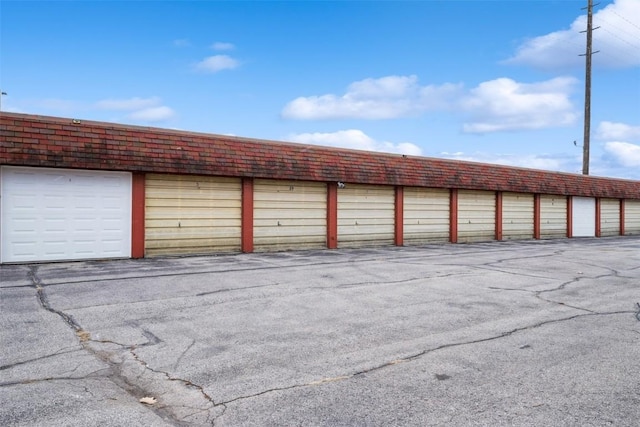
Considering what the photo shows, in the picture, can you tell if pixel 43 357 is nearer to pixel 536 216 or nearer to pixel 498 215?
pixel 498 215

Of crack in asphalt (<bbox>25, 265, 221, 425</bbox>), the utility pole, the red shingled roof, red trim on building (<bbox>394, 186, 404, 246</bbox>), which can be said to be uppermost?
the utility pole

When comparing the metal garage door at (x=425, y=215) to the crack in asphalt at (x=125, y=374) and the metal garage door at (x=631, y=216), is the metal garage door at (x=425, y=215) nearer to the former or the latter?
the crack in asphalt at (x=125, y=374)

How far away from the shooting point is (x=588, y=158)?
3003 cm

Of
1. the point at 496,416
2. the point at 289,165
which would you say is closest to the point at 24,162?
the point at 289,165

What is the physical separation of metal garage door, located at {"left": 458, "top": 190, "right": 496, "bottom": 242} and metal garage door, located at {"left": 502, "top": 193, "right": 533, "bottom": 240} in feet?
2.79

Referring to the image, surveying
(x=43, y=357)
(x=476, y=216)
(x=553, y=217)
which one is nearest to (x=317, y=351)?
(x=43, y=357)

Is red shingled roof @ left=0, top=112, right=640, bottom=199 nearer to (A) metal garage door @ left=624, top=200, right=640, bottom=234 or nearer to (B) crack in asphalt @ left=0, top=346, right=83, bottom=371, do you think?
(B) crack in asphalt @ left=0, top=346, right=83, bottom=371

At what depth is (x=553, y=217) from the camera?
26.4 m

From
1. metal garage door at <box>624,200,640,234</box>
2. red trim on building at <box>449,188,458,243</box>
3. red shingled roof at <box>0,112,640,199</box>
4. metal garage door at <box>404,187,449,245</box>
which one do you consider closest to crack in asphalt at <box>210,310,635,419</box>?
red shingled roof at <box>0,112,640,199</box>

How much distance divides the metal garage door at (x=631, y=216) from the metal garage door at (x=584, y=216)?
4.27 metres

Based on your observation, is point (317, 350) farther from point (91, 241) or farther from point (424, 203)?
point (424, 203)

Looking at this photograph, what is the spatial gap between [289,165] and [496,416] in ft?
43.1

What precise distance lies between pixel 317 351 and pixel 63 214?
10124mm

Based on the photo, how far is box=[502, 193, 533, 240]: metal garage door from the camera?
23.8m
